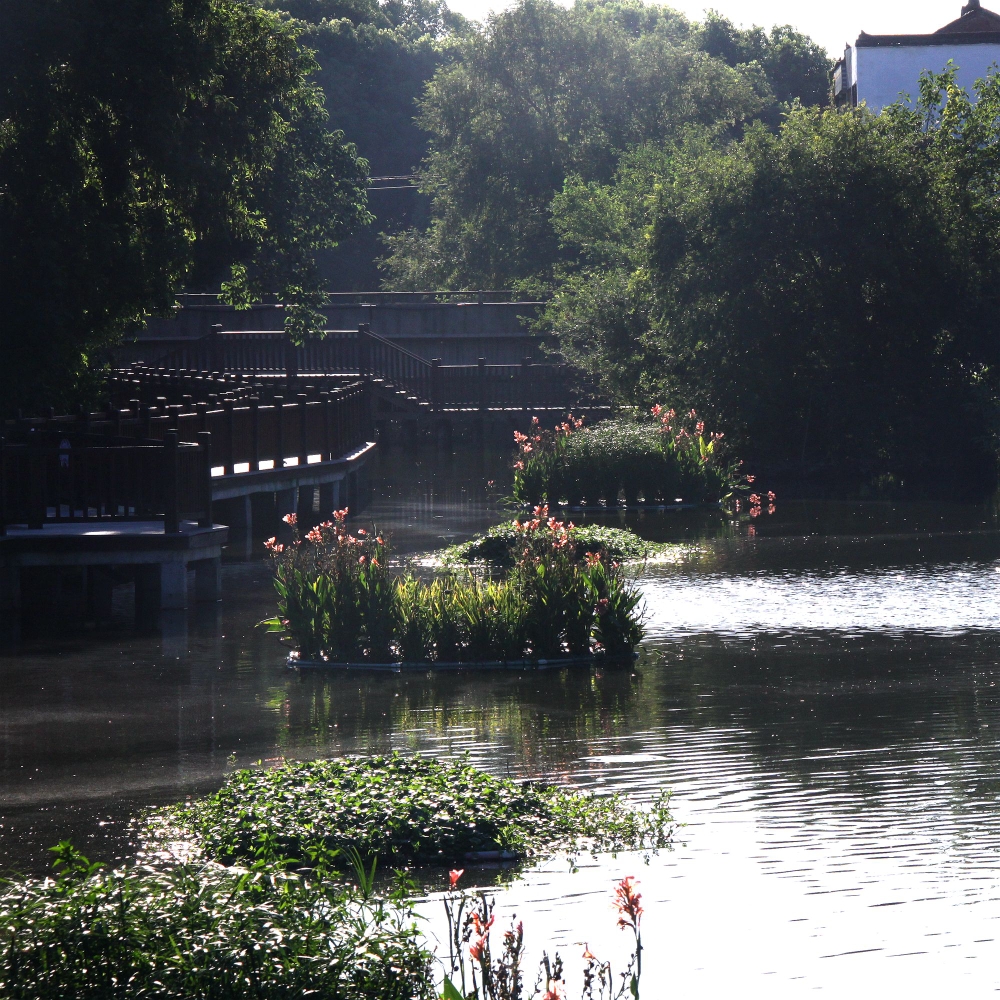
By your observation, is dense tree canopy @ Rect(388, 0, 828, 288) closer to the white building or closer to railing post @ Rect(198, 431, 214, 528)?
the white building

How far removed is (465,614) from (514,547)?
20.4 ft

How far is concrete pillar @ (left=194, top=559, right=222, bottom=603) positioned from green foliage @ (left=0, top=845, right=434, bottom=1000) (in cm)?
1206

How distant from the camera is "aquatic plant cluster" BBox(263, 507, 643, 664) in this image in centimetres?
1429

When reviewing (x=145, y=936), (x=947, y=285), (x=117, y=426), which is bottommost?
(x=145, y=936)

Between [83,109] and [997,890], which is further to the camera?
Answer: [83,109]

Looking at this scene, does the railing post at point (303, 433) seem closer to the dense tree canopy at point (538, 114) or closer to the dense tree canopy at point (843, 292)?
the dense tree canopy at point (843, 292)

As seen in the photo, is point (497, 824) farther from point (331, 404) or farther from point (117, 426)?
point (331, 404)

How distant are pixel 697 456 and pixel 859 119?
10832 mm

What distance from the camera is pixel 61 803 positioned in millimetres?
9547

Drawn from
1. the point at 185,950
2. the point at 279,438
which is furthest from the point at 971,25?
the point at 185,950

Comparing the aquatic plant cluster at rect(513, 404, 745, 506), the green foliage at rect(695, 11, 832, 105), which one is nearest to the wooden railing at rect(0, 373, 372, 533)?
the aquatic plant cluster at rect(513, 404, 745, 506)

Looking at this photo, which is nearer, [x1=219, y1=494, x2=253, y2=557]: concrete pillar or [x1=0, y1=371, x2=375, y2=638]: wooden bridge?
[x1=0, y1=371, x2=375, y2=638]: wooden bridge

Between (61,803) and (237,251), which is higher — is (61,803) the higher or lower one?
the lower one

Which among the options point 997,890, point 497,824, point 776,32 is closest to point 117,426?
point 497,824
